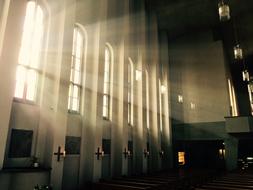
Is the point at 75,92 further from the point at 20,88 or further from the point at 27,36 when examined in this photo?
the point at 27,36

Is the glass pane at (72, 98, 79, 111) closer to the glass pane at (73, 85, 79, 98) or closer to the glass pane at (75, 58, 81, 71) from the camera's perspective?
the glass pane at (73, 85, 79, 98)

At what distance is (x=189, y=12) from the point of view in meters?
15.7

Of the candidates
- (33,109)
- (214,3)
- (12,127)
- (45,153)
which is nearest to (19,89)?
(33,109)

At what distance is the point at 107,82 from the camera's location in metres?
10.8

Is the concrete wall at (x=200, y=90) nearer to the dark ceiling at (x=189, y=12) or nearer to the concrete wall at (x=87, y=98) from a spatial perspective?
the dark ceiling at (x=189, y=12)

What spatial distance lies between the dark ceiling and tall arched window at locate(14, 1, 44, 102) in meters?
9.82

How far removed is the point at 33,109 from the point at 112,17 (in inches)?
274

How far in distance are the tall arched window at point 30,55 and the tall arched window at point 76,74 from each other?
1693mm

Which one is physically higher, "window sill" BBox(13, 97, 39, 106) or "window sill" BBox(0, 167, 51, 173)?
"window sill" BBox(13, 97, 39, 106)

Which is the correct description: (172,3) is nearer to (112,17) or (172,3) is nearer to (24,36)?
(112,17)

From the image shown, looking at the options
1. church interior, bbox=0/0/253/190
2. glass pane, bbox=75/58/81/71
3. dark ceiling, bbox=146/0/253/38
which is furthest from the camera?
dark ceiling, bbox=146/0/253/38

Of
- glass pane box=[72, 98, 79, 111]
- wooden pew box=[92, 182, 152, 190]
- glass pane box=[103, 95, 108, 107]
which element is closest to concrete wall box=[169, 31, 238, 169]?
glass pane box=[103, 95, 108, 107]

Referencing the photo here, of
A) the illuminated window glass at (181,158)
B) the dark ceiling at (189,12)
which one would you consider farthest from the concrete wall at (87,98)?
the illuminated window glass at (181,158)

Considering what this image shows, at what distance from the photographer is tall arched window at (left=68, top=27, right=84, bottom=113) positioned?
336 inches
